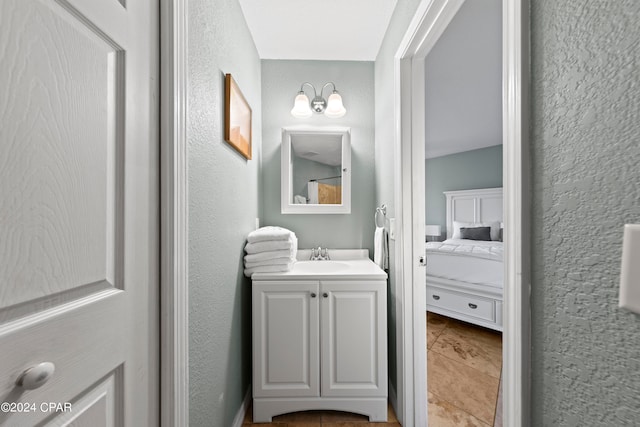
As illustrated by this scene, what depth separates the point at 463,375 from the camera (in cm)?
194

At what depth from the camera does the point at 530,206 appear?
1.84 ft

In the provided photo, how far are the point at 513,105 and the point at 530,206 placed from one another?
0.72 feet

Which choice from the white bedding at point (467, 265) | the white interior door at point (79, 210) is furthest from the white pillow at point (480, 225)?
the white interior door at point (79, 210)

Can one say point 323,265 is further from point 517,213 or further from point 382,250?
point 517,213

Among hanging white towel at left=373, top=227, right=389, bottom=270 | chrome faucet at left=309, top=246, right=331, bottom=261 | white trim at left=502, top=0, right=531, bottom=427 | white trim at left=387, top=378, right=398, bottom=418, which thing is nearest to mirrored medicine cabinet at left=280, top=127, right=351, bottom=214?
chrome faucet at left=309, top=246, right=331, bottom=261

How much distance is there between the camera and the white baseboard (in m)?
1.43

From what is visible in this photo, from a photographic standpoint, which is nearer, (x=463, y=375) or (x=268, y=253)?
(x=268, y=253)

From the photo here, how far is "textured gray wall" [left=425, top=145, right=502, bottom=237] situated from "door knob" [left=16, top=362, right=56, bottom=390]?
5.50 meters

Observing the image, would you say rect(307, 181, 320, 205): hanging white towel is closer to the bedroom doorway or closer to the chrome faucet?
the chrome faucet

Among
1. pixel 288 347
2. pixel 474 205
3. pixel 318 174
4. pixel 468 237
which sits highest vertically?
pixel 318 174

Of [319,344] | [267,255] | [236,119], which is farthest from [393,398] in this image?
[236,119]

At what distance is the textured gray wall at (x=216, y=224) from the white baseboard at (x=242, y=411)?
39 mm

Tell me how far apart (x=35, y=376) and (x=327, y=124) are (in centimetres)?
201

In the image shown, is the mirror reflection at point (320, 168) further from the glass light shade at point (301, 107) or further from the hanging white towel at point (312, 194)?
the glass light shade at point (301, 107)
